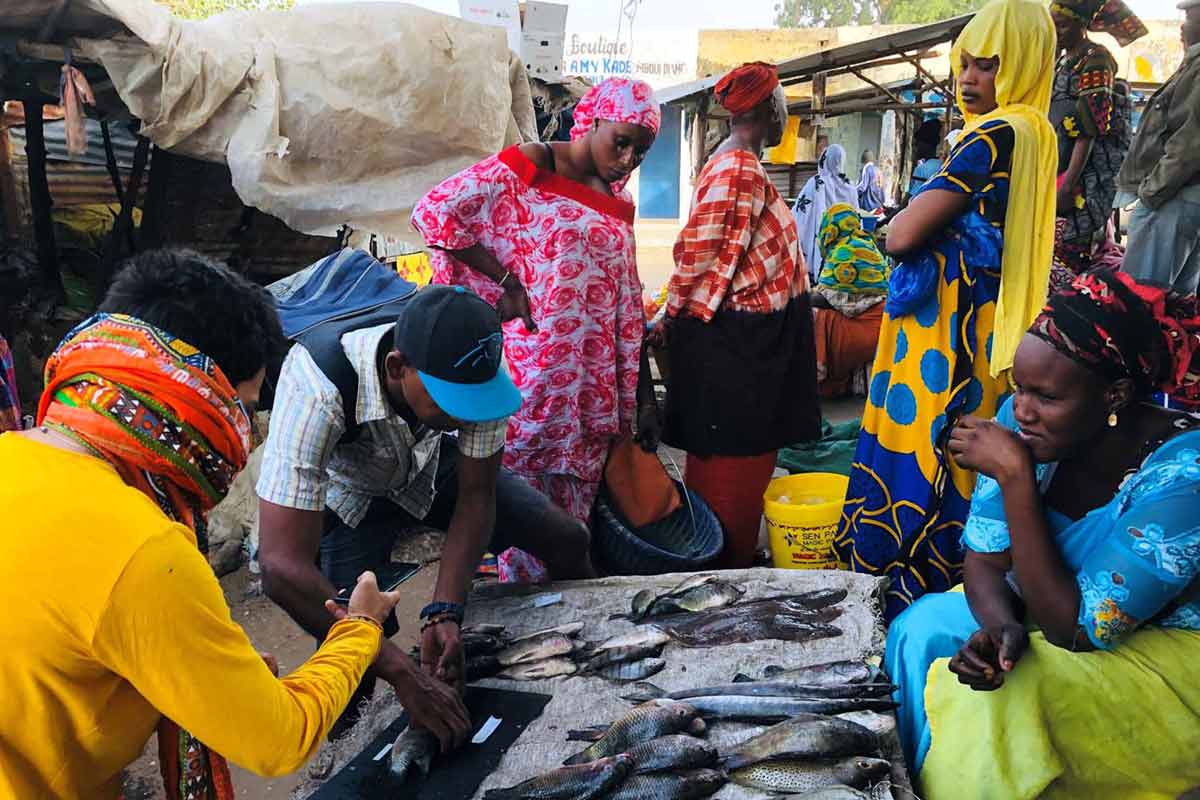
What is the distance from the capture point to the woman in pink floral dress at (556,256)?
124 inches

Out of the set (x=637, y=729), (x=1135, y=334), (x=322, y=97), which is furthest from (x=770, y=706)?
(x=322, y=97)

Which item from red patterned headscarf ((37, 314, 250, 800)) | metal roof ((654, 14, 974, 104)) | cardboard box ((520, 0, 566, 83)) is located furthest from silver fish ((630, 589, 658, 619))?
metal roof ((654, 14, 974, 104))

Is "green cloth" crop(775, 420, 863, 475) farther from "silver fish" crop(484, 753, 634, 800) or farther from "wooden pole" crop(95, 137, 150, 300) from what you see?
"wooden pole" crop(95, 137, 150, 300)

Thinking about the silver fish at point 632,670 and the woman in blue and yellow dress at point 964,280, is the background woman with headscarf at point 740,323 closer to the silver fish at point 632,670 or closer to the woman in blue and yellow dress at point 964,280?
the woman in blue and yellow dress at point 964,280

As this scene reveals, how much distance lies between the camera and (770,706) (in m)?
1.99

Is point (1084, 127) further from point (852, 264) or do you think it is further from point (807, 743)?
point (807, 743)

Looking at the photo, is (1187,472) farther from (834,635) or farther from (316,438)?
(316,438)

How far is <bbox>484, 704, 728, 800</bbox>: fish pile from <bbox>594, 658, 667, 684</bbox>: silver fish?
286 mm

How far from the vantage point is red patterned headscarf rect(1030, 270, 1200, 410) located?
1701 mm

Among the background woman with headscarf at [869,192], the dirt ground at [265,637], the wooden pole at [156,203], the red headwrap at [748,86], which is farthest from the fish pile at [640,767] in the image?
the background woman with headscarf at [869,192]

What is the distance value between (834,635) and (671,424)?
160cm

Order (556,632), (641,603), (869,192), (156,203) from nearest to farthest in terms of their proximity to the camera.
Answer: (556,632)
(641,603)
(156,203)
(869,192)

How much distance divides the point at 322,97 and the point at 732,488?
3.00 metres

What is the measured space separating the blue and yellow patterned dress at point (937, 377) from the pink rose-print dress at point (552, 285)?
102cm
